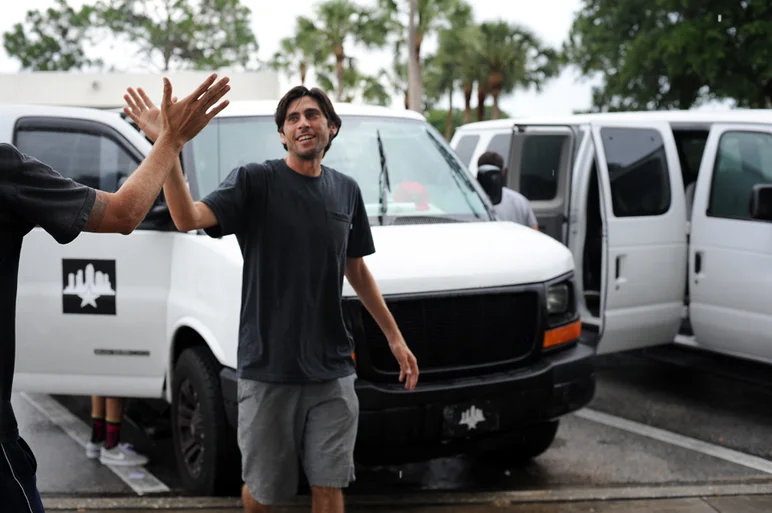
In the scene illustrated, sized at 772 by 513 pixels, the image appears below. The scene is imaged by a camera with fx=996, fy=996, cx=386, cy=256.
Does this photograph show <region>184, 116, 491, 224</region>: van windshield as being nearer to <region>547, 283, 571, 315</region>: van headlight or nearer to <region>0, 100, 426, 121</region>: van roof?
<region>0, 100, 426, 121</region>: van roof

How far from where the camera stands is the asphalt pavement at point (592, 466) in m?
4.76

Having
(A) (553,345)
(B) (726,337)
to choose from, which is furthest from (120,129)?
(B) (726,337)

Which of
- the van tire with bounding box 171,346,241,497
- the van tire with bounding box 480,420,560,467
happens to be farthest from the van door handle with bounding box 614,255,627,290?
the van tire with bounding box 171,346,241,497

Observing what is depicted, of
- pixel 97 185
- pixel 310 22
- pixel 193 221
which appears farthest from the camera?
pixel 310 22

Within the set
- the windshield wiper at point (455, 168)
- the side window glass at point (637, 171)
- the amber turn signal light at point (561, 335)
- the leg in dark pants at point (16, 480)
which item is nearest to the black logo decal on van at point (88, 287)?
the windshield wiper at point (455, 168)

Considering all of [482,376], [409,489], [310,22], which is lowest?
[409,489]

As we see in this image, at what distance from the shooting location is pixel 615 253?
7020mm

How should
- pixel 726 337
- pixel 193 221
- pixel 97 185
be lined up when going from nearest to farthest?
1. pixel 193 221
2. pixel 97 185
3. pixel 726 337

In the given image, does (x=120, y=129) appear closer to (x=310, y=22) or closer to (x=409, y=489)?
(x=409, y=489)

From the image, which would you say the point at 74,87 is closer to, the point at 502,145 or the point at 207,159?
the point at 502,145

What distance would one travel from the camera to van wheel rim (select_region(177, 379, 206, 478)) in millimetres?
4816

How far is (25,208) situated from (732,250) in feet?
18.7

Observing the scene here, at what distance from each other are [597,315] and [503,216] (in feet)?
3.27

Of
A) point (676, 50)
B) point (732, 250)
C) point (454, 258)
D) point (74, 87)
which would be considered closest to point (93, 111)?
point (454, 258)
